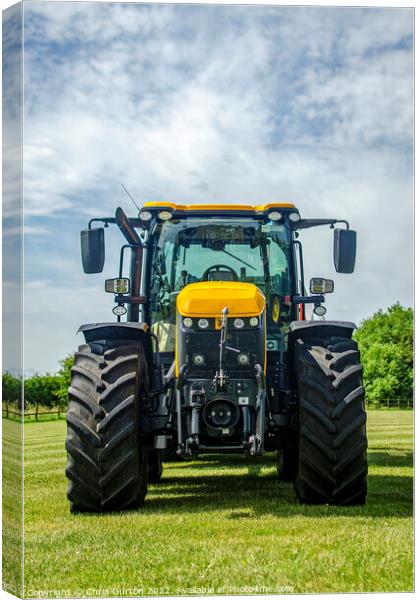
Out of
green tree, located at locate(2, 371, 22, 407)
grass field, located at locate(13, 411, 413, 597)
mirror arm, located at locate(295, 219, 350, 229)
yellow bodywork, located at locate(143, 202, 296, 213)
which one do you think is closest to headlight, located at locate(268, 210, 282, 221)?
yellow bodywork, located at locate(143, 202, 296, 213)

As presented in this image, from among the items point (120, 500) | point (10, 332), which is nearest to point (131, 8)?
point (10, 332)

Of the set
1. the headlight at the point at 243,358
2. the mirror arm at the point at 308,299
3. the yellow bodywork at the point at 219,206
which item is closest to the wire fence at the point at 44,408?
the mirror arm at the point at 308,299

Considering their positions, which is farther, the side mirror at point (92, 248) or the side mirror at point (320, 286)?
the side mirror at point (320, 286)

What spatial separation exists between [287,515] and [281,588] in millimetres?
1427

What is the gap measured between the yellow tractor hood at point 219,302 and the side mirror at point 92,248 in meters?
0.74

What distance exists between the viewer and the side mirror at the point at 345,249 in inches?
335

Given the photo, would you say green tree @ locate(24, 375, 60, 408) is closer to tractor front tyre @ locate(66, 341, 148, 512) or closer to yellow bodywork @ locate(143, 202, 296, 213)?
tractor front tyre @ locate(66, 341, 148, 512)

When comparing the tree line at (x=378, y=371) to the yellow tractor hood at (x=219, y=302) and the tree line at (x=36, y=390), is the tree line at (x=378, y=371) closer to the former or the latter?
the tree line at (x=36, y=390)

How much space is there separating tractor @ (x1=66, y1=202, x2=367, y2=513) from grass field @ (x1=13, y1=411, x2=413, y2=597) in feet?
1.10

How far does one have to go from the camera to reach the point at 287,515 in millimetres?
7887

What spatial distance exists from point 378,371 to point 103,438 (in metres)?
2.86

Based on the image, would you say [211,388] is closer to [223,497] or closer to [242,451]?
[242,451]

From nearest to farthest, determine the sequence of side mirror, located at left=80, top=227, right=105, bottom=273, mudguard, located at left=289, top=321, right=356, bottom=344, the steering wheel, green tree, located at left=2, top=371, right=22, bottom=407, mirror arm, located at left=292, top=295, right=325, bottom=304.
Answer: green tree, located at left=2, top=371, right=22, bottom=407 → side mirror, located at left=80, top=227, right=105, bottom=273 → mudguard, located at left=289, top=321, right=356, bottom=344 → the steering wheel → mirror arm, located at left=292, top=295, right=325, bottom=304

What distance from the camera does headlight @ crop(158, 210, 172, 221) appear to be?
925 cm
